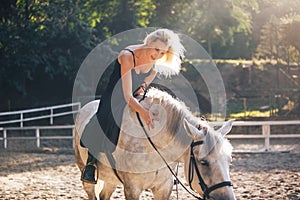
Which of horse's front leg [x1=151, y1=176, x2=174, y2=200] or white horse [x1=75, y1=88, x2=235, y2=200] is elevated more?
white horse [x1=75, y1=88, x2=235, y2=200]

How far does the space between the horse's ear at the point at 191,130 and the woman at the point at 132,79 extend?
0.42 metres

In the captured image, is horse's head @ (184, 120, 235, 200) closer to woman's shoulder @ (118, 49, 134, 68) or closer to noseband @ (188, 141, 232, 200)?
noseband @ (188, 141, 232, 200)

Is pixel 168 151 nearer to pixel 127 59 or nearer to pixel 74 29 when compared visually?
pixel 127 59

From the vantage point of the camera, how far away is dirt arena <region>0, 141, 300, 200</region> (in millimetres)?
6594

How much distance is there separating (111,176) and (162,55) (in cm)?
123

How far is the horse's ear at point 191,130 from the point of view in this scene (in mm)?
3228

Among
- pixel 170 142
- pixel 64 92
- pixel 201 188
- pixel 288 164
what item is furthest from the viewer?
pixel 64 92

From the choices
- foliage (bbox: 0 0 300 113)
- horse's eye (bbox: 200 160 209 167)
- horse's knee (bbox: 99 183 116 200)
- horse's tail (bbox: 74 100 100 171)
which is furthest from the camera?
foliage (bbox: 0 0 300 113)

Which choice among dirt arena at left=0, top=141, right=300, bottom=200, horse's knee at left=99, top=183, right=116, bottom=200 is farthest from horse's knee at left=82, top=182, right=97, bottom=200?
dirt arena at left=0, top=141, right=300, bottom=200

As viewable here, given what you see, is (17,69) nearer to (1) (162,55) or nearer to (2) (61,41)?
(2) (61,41)

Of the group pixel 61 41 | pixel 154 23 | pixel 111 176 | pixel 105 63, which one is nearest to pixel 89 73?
Result: pixel 105 63

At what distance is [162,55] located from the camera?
3701mm

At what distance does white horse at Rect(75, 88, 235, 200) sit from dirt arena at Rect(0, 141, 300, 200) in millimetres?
2760

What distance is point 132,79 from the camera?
12.5 feet
